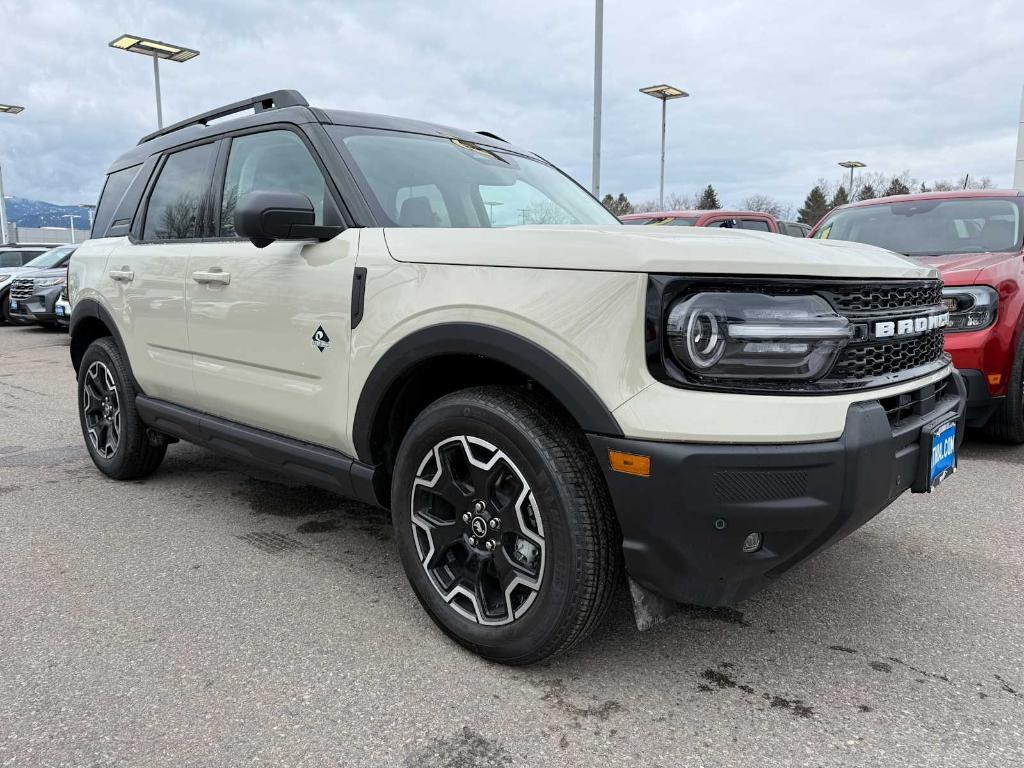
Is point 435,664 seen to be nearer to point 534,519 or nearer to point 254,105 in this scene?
point 534,519

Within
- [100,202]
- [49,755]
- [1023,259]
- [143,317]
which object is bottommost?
[49,755]

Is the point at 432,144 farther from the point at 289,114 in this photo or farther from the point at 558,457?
the point at 558,457

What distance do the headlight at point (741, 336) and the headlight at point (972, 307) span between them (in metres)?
3.22

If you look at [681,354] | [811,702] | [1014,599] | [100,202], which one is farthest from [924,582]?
[100,202]

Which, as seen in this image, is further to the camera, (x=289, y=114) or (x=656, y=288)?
(x=289, y=114)

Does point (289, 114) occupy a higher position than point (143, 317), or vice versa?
point (289, 114)

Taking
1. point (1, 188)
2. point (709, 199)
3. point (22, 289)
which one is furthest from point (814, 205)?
point (22, 289)

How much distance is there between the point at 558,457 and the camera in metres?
2.10

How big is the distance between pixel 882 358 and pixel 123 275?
3.57m

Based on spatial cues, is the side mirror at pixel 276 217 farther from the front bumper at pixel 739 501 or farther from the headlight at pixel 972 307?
the headlight at pixel 972 307

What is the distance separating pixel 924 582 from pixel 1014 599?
29 cm

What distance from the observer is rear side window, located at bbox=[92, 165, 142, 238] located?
14.3ft

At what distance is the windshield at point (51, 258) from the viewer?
15.4 m

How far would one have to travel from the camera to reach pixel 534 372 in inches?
83.0
